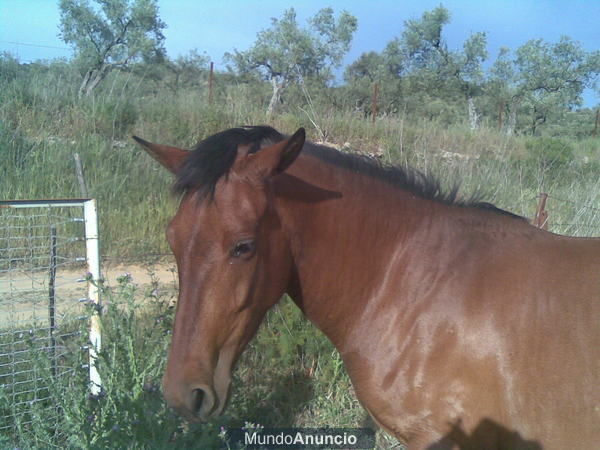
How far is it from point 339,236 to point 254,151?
58 centimetres

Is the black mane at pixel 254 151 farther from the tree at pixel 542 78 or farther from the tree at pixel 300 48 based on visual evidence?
the tree at pixel 542 78

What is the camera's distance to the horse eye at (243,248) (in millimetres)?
1810

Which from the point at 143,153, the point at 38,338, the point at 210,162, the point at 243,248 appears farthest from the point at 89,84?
the point at 243,248

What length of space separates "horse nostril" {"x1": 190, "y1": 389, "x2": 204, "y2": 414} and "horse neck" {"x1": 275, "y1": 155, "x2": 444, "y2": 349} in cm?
69

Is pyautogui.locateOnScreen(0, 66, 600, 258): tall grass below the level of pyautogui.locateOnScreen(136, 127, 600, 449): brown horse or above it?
above

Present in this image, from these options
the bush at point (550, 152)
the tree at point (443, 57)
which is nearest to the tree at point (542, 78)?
the tree at point (443, 57)

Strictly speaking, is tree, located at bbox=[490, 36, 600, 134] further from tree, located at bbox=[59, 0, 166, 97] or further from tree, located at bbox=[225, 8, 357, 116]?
tree, located at bbox=[59, 0, 166, 97]

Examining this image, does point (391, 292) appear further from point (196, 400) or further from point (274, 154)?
point (196, 400)

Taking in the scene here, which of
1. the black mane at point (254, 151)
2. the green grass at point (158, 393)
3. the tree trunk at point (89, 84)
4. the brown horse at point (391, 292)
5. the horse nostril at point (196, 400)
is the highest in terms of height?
the tree trunk at point (89, 84)

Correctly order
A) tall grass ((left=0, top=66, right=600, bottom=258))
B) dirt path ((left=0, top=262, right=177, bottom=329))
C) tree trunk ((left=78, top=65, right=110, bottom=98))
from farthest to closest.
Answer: tree trunk ((left=78, top=65, right=110, bottom=98)) < tall grass ((left=0, top=66, right=600, bottom=258)) < dirt path ((left=0, top=262, right=177, bottom=329))

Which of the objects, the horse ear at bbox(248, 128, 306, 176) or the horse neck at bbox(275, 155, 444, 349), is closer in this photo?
the horse ear at bbox(248, 128, 306, 176)

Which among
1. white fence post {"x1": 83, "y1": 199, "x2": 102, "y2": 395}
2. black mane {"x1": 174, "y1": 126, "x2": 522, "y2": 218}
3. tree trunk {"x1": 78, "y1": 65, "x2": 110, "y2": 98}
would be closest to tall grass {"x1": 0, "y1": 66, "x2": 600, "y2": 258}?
tree trunk {"x1": 78, "y1": 65, "x2": 110, "y2": 98}

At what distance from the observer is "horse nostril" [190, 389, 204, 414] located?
175 cm

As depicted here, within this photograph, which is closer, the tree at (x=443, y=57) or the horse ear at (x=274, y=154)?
the horse ear at (x=274, y=154)
